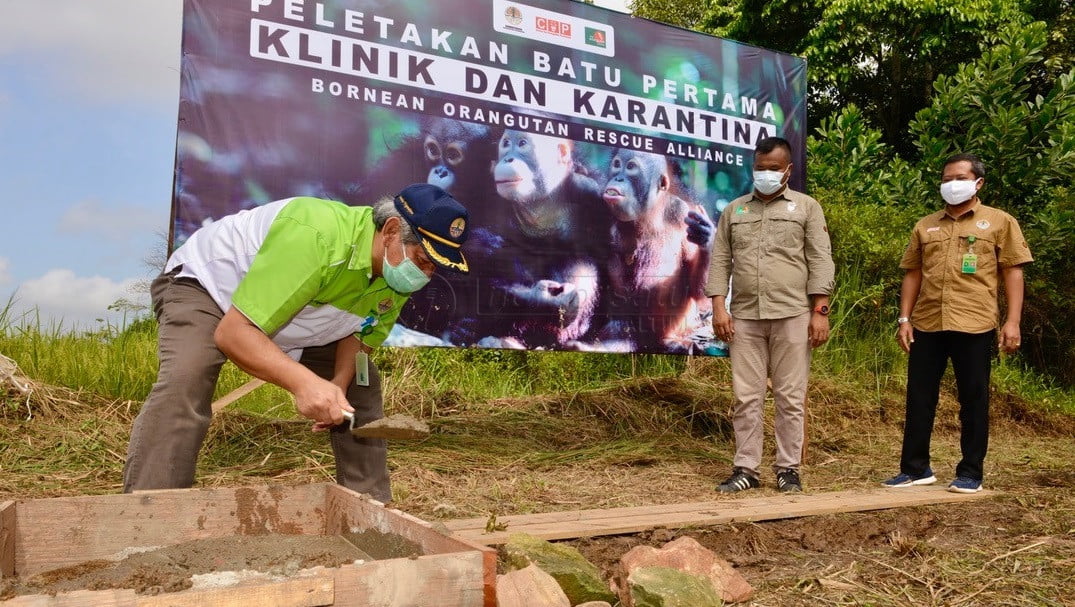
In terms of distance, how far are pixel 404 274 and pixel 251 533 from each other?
0.80 m

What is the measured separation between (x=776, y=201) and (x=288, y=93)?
2405 mm

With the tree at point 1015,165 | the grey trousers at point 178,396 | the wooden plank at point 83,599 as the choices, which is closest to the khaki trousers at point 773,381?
the grey trousers at point 178,396

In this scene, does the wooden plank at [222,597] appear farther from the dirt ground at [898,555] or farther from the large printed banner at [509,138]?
the large printed banner at [509,138]

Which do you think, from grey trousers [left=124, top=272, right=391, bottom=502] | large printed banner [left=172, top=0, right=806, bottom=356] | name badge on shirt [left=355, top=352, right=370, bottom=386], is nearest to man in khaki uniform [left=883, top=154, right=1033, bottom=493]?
large printed banner [left=172, top=0, right=806, bottom=356]

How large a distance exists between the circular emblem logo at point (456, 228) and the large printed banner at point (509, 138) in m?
1.82

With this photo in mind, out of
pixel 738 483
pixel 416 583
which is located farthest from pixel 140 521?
pixel 738 483

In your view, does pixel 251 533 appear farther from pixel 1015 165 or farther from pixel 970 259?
pixel 1015 165

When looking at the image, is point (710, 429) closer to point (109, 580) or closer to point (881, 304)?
point (881, 304)

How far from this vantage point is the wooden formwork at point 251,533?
55.9 inches

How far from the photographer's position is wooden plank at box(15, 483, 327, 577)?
200 centimetres

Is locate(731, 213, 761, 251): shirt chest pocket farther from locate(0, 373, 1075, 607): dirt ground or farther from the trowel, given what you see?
the trowel

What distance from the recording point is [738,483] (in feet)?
13.3

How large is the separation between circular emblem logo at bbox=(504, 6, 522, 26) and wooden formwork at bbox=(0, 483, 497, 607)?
302cm

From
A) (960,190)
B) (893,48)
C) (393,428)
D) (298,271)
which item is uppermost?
(893,48)
